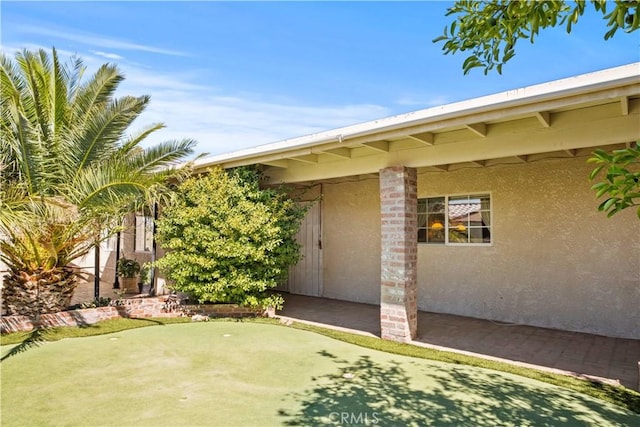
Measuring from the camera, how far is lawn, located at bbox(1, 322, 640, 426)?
4.27m

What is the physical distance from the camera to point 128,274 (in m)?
13.1

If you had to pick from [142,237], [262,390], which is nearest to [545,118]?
[262,390]

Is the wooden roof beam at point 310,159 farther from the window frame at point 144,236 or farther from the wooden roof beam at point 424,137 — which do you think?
the window frame at point 144,236

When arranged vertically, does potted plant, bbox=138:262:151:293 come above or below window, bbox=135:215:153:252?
below

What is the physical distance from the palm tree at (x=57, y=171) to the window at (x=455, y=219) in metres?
6.36

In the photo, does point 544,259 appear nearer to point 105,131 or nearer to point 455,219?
point 455,219

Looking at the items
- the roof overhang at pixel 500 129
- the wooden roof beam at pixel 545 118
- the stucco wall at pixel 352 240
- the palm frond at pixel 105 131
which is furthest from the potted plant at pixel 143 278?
the wooden roof beam at pixel 545 118

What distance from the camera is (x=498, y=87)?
653cm

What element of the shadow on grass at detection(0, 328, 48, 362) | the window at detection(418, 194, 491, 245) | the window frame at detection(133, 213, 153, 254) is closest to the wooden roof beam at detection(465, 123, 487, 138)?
the window at detection(418, 194, 491, 245)

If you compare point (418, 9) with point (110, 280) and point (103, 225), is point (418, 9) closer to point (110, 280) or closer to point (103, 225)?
point (103, 225)

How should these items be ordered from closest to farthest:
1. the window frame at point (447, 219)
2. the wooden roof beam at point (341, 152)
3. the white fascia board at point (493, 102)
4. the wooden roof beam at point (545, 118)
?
the white fascia board at point (493, 102) < the wooden roof beam at point (545, 118) < the wooden roof beam at point (341, 152) < the window frame at point (447, 219)

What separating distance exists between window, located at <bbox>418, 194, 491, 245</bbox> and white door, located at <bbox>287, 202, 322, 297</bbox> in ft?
11.1

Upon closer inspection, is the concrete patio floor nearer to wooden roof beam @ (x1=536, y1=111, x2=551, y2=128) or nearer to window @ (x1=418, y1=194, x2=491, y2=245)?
window @ (x1=418, y1=194, x2=491, y2=245)

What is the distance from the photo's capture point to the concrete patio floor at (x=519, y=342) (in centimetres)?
605
